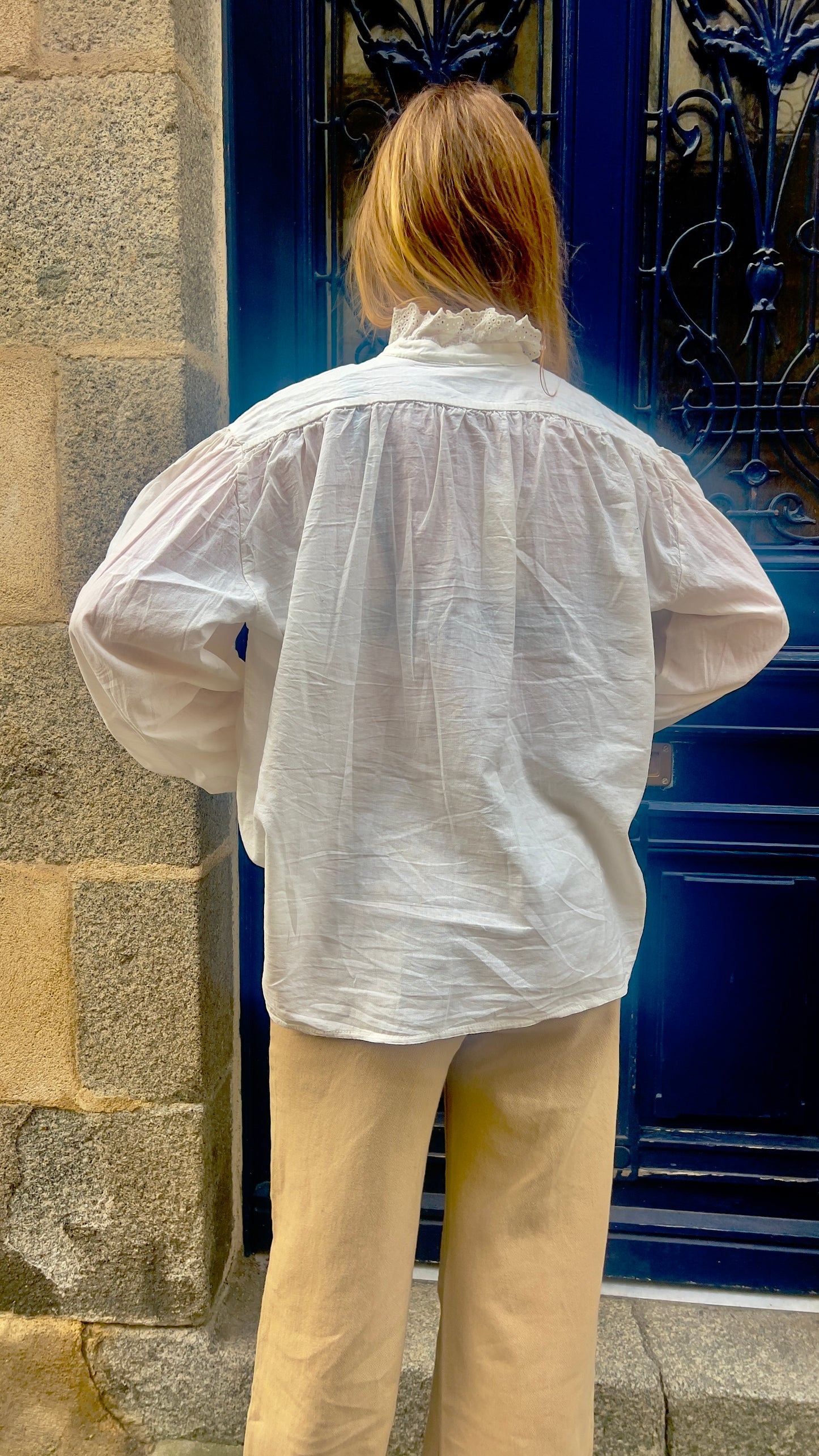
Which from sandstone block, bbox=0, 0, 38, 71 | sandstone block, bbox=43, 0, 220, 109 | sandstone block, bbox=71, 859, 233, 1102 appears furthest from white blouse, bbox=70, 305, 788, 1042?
sandstone block, bbox=0, 0, 38, 71

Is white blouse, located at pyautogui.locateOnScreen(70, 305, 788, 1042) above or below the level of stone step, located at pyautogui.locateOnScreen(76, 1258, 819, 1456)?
above

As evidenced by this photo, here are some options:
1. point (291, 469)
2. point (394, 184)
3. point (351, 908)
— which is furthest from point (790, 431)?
point (351, 908)

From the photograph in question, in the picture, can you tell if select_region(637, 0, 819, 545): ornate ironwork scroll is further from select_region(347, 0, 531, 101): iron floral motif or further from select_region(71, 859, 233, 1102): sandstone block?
select_region(71, 859, 233, 1102): sandstone block

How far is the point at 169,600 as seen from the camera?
112 cm

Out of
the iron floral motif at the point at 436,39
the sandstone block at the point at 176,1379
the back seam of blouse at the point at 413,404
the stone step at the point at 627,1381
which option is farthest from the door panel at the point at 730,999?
the iron floral motif at the point at 436,39

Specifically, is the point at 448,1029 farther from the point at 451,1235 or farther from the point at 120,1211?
the point at 120,1211

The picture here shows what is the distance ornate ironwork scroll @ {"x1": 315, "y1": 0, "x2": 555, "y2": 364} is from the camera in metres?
1.82

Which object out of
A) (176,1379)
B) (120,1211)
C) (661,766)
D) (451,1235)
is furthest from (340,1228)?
(661,766)

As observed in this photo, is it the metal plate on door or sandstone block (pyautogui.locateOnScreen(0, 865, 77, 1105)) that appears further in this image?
the metal plate on door

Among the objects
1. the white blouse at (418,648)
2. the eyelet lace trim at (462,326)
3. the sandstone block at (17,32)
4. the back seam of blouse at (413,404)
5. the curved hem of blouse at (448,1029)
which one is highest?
the sandstone block at (17,32)

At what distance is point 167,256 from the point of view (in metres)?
1.67

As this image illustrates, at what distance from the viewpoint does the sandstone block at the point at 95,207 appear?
5.43ft

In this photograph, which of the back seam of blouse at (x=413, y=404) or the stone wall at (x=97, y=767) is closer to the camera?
the back seam of blouse at (x=413, y=404)

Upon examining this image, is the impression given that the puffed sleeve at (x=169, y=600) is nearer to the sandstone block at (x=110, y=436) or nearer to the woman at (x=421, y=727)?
the woman at (x=421, y=727)
